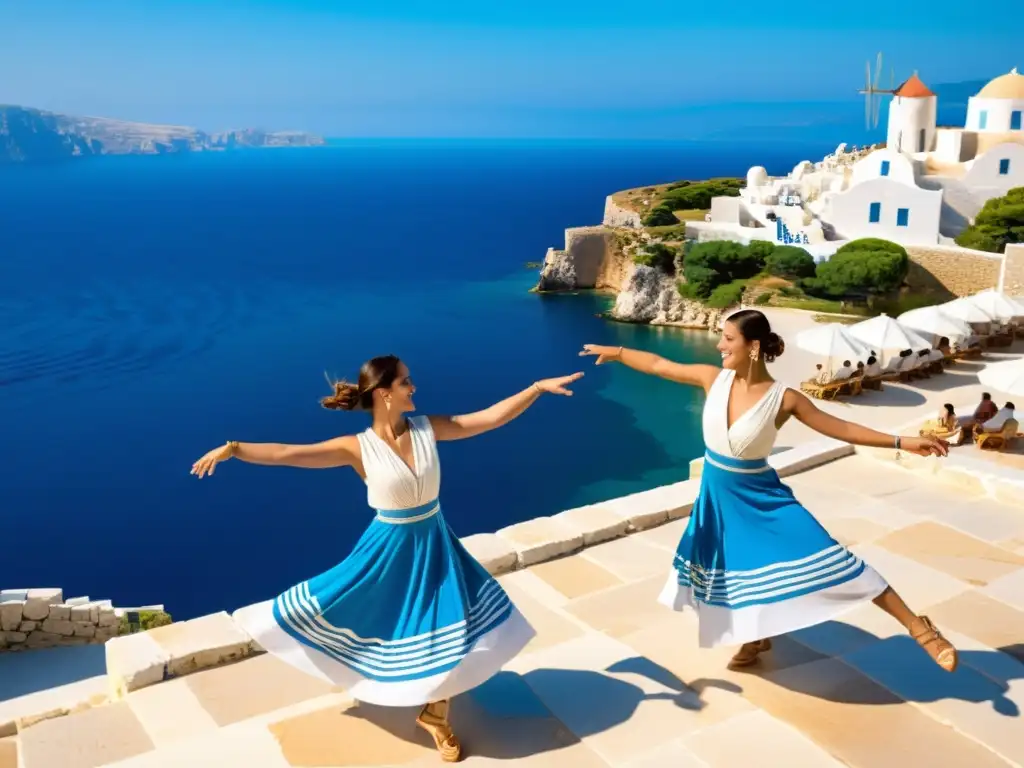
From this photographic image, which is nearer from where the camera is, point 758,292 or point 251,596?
point 251,596

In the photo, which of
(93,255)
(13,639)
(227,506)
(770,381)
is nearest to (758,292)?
(227,506)

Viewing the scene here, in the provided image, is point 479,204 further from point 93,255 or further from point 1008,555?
point 1008,555

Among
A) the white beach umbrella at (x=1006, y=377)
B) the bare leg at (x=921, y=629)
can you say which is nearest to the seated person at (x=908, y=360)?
the white beach umbrella at (x=1006, y=377)

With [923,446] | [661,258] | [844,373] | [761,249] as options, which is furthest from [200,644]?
[661,258]

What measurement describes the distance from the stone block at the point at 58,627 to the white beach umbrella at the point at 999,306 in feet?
65.4

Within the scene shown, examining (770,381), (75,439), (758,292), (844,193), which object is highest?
(770,381)

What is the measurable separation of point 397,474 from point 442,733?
0.99 meters

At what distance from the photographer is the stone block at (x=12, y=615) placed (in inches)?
460

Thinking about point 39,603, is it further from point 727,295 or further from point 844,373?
point 727,295

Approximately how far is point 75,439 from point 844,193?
3135 cm

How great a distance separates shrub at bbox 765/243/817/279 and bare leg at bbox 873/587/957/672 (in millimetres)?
35390

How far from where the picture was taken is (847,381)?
20422mm

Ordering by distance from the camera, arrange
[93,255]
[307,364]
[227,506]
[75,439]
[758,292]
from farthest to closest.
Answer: [93,255] → [307,364] → [758,292] → [75,439] → [227,506]

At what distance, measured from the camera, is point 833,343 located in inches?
802
